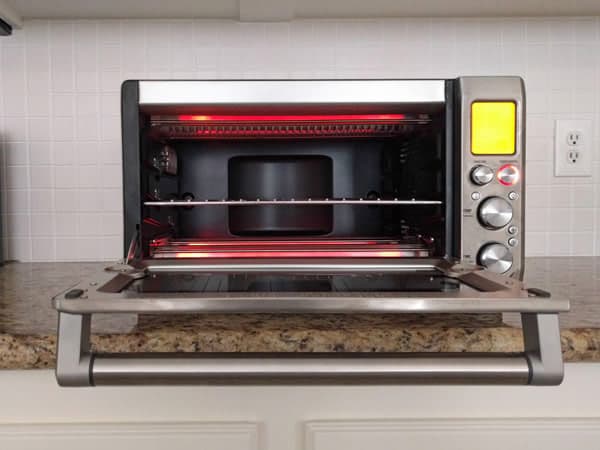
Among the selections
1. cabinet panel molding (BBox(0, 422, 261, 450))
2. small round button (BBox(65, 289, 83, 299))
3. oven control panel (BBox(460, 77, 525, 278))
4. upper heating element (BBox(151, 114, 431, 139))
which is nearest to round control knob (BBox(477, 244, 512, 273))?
oven control panel (BBox(460, 77, 525, 278))

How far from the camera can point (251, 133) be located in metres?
0.91

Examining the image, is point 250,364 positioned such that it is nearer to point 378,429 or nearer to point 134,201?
point 378,429

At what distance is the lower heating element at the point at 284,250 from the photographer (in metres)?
0.84

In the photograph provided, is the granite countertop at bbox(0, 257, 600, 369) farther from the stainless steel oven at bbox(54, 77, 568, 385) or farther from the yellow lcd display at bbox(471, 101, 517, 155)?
the yellow lcd display at bbox(471, 101, 517, 155)

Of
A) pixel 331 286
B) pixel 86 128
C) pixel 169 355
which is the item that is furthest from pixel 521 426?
pixel 86 128

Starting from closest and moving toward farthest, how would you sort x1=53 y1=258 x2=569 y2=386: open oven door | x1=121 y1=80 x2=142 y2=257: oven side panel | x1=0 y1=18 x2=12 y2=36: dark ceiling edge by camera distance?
1. x1=53 y1=258 x2=569 y2=386: open oven door
2. x1=121 y1=80 x2=142 y2=257: oven side panel
3. x1=0 y1=18 x2=12 y2=36: dark ceiling edge

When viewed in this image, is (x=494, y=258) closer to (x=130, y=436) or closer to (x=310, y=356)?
(x=310, y=356)

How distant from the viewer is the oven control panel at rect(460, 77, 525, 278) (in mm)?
771

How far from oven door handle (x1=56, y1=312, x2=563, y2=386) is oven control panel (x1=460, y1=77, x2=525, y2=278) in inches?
11.3

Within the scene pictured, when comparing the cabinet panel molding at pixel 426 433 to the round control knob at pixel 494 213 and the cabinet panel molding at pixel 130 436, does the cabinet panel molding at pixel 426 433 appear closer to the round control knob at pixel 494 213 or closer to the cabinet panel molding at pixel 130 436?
the cabinet panel molding at pixel 130 436

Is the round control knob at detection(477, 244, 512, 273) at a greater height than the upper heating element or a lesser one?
lesser

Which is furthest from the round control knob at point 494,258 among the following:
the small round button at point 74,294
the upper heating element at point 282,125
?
the small round button at point 74,294

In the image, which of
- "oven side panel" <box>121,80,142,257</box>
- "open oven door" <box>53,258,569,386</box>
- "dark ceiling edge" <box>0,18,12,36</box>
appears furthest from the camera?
"dark ceiling edge" <box>0,18,12,36</box>

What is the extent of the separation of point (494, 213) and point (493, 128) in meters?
0.13
